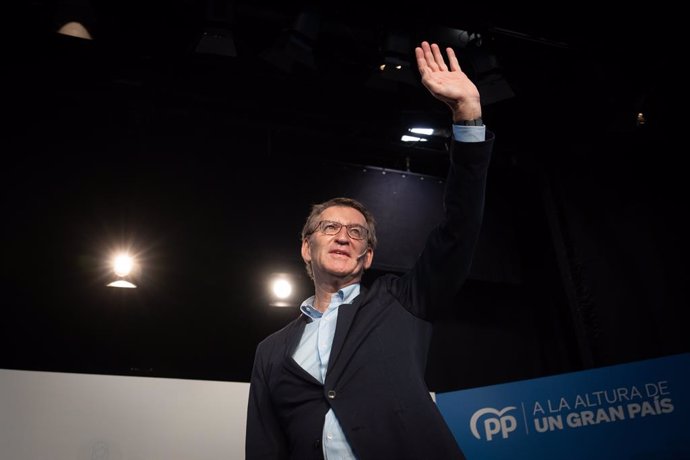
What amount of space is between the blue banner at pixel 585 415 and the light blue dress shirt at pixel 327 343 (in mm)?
1603

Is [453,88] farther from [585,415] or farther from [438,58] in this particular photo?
[585,415]

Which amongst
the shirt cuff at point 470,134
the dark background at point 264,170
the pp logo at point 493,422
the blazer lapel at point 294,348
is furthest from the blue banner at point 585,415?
the shirt cuff at point 470,134

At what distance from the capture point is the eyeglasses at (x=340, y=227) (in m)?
1.68

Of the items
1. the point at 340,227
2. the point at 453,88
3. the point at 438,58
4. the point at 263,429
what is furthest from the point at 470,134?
the point at 263,429

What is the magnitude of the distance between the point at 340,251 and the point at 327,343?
35 centimetres

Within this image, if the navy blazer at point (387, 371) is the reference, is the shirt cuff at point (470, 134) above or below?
above

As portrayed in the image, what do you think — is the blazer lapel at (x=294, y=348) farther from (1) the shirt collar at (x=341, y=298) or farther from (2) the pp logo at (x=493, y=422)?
(2) the pp logo at (x=493, y=422)

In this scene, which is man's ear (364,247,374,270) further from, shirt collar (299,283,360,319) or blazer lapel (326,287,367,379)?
blazer lapel (326,287,367,379)

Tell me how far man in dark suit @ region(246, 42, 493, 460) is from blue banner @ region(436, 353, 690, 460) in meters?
1.56

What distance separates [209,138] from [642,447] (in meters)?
3.49

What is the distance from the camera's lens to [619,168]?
408 cm

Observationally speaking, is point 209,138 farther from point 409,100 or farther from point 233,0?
point 409,100

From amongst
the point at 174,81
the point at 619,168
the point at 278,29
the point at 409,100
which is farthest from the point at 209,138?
the point at 619,168

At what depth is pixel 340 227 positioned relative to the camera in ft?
5.53
